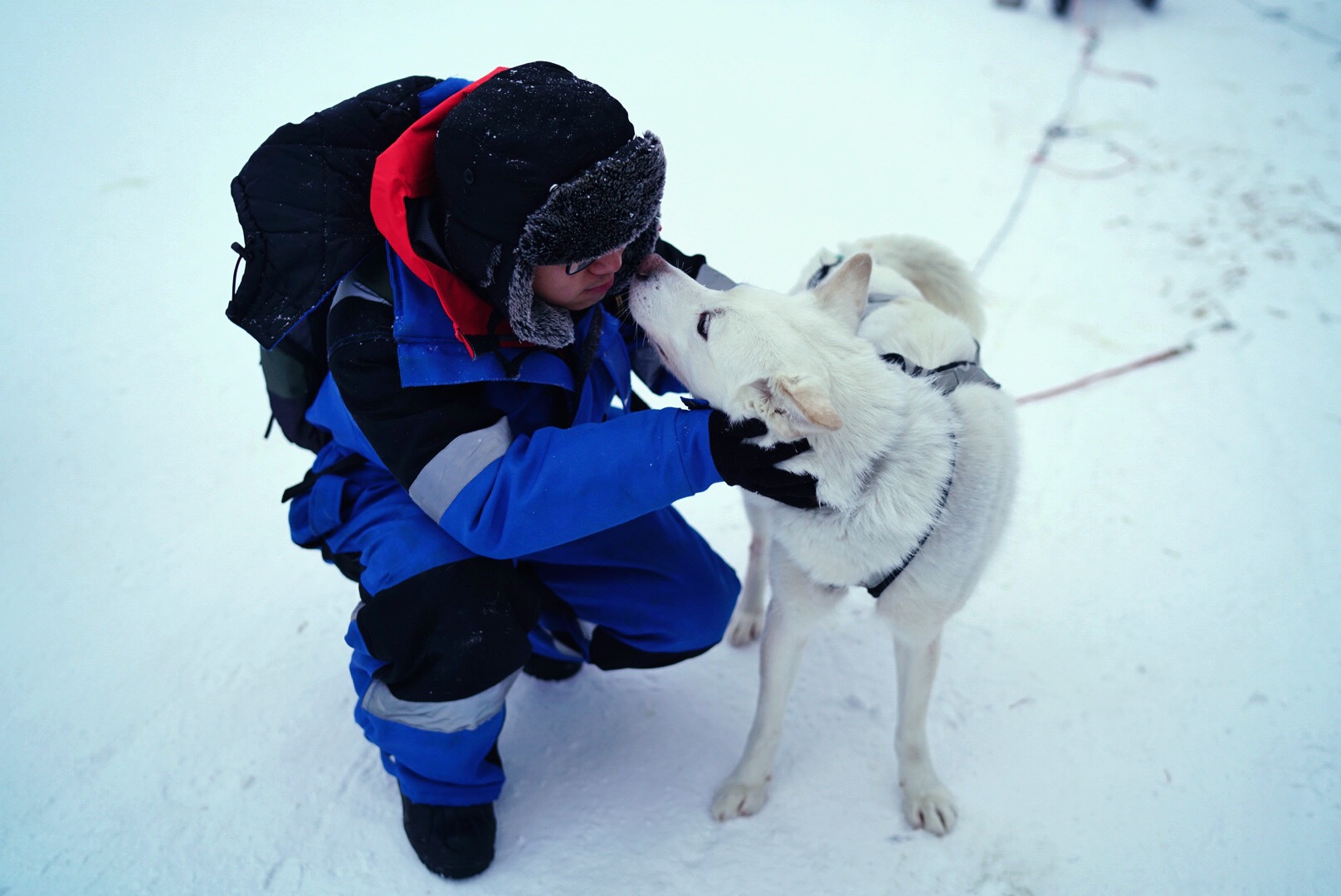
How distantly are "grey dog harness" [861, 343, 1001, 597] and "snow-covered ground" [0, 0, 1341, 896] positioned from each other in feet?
1.89

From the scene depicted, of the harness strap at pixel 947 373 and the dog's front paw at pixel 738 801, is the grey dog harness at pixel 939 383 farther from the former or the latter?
the dog's front paw at pixel 738 801

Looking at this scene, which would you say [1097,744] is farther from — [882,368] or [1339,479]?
[1339,479]

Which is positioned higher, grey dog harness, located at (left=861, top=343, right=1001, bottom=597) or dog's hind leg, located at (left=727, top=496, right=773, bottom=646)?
grey dog harness, located at (left=861, top=343, right=1001, bottom=597)

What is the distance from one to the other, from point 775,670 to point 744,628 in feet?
1.46

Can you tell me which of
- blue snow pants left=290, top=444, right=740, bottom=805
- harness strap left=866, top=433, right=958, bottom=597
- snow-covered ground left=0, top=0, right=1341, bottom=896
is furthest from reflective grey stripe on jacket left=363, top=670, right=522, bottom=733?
harness strap left=866, top=433, right=958, bottom=597

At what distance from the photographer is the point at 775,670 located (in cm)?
170

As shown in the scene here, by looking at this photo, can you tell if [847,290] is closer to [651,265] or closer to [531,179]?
[651,265]

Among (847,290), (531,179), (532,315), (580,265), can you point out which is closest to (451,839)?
(532,315)

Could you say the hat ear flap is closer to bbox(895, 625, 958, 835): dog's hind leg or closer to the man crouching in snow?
A: the man crouching in snow

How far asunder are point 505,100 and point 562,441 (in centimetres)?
57

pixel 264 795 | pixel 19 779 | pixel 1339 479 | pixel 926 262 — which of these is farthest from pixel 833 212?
pixel 19 779

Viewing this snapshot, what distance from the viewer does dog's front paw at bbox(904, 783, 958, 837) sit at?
5.48 feet

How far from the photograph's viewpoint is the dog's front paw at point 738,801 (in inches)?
67.0

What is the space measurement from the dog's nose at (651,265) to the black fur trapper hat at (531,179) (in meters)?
0.22
